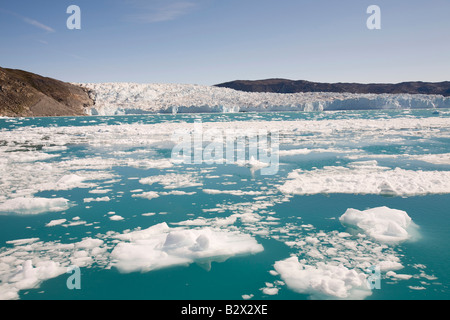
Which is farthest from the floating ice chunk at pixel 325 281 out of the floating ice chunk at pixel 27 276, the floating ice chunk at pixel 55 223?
the floating ice chunk at pixel 55 223

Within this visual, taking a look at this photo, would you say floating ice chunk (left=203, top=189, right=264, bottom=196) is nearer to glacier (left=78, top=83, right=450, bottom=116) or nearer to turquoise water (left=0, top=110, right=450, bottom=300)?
turquoise water (left=0, top=110, right=450, bottom=300)

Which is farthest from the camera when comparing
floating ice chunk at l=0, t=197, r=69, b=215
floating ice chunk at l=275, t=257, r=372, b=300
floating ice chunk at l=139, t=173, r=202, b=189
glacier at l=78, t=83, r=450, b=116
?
glacier at l=78, t=83, r=450, b=116

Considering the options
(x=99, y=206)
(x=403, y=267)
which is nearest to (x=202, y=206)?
(x=99, y=206)

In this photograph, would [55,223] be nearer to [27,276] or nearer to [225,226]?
[27,276]

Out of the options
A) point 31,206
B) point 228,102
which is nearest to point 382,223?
point 31,206

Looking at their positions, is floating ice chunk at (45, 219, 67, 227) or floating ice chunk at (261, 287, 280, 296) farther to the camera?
floating ice chunk at (45, 219, 67, 227)

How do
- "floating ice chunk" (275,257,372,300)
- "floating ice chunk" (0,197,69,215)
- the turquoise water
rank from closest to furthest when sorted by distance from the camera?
"floating ice chunk" (275,257,372,300)
the turquoise water
"floating ice chunk" (0,197,69,215)

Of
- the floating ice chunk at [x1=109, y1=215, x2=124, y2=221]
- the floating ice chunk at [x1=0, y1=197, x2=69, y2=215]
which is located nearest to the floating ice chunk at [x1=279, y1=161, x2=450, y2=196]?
the floating ice chunk at [x1=109, y1=215, x2=124, y2=221]
